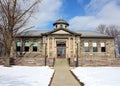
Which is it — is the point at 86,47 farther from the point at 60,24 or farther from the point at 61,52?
the point at 60,24

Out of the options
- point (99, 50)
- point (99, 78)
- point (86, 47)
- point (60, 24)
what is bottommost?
A: point (99, 78)

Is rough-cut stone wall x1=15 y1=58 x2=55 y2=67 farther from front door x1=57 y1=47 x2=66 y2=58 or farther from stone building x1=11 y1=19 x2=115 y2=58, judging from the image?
front door x1=57 y1=47 x2=66 y2=58

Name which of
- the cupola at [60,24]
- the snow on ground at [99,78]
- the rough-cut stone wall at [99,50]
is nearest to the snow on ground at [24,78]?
the snow on ground at [99,78]

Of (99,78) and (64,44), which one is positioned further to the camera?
(64,44)

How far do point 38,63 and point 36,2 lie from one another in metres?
9.13

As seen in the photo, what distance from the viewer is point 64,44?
38.0 metres

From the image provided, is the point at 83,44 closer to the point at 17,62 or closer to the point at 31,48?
the point at 31,48

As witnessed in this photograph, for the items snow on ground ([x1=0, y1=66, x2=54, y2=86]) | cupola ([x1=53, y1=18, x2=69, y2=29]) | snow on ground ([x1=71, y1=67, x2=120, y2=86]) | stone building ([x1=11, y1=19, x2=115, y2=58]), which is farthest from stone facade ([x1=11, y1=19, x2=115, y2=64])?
snow on ground ([x1=0, y1=66, x2=54, y2=86])

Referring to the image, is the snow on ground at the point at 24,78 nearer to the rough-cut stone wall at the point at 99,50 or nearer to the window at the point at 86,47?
the rough-cut stone wall at the point at 99,50

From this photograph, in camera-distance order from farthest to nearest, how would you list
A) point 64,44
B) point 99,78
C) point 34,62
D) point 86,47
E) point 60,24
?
1. point 60,24
2. point 86,47
3. point 64,44
4. point 34,62
5. point 99,78

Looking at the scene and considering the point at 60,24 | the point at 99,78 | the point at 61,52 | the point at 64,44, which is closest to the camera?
the point at 99,78

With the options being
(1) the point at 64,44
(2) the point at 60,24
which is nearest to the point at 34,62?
(1) the point at 64,44

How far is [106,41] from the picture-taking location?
3903 cm

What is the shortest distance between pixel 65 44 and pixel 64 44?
0.19m
